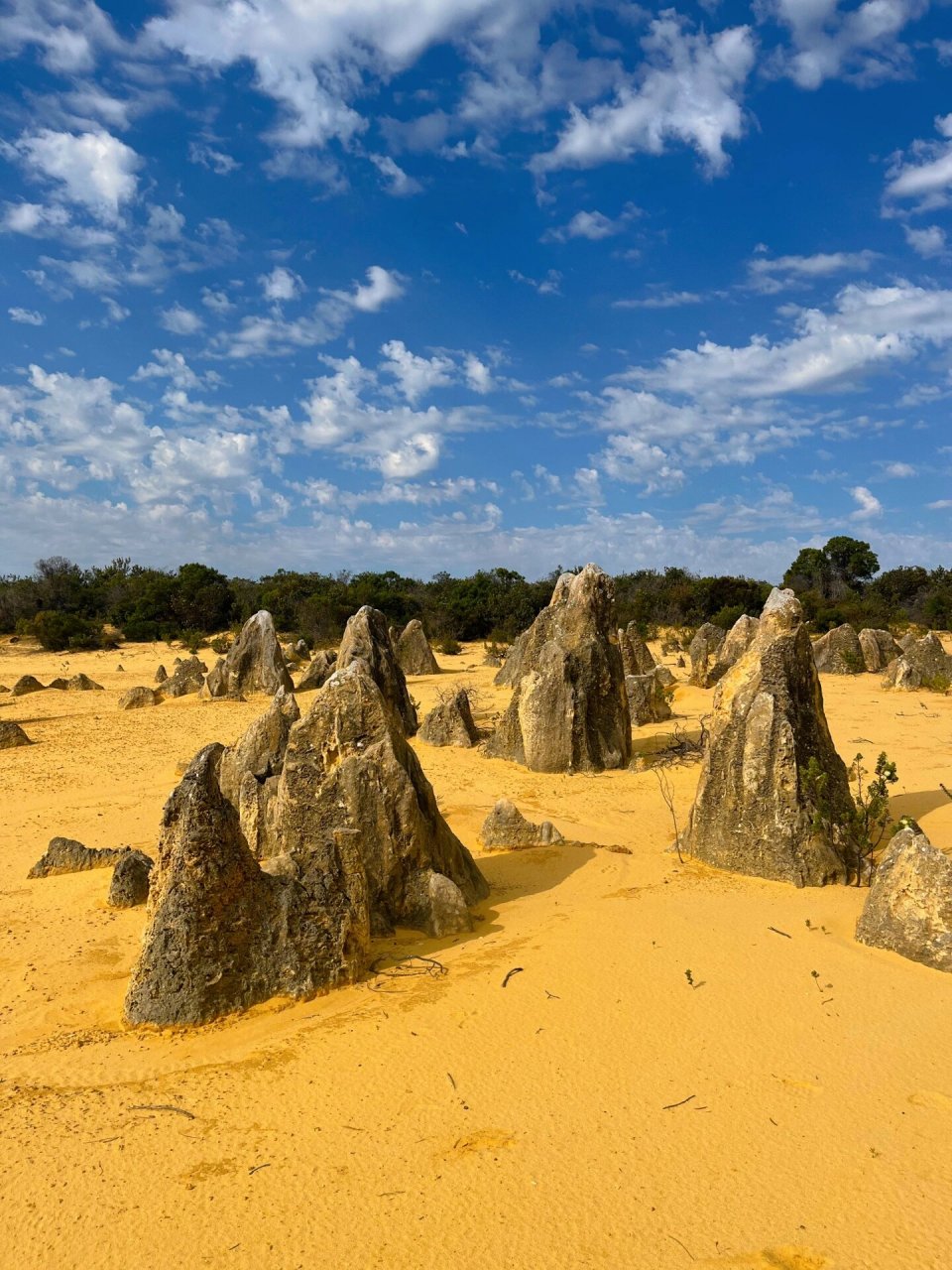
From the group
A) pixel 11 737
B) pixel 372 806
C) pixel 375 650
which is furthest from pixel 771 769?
pixel 11 737

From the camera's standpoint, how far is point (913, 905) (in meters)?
4.94

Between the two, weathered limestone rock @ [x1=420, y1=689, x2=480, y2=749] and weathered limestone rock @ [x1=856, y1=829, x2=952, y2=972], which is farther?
weathered limestone rock @ [x1=420, y1=689, x2=480, y2=749]

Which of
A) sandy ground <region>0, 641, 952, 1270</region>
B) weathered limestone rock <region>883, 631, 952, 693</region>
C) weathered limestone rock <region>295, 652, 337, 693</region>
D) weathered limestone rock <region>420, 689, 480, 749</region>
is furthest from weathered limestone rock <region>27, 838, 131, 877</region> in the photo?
weathered limestone rock <region>883, 631, 952, 693</region>

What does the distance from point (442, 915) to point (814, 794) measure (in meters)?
3.09

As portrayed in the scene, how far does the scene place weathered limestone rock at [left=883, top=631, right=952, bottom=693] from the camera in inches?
679

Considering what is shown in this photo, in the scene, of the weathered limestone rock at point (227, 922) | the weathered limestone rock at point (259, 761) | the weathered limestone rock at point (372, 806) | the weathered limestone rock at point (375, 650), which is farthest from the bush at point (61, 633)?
the weathered limestone rock at point (227, 922)

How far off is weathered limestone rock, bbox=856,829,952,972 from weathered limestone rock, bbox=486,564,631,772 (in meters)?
5.68

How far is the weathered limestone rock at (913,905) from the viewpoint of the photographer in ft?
15.8

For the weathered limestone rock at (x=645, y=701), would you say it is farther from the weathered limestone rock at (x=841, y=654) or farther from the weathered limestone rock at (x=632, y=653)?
the weathered limestone rock at (x=841, y=654)

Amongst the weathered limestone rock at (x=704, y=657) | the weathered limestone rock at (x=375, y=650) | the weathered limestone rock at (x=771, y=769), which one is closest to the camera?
the weathered limestone rock at (x=771, y=769)

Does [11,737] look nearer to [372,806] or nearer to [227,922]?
[372,806]

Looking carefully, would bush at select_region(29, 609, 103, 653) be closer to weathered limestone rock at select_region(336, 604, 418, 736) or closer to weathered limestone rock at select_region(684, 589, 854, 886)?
weathered limestone rock at select_region(336, 604, 418, 736)

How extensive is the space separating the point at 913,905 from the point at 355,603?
29.5 meters

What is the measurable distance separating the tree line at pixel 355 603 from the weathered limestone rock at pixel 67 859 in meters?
22.2
